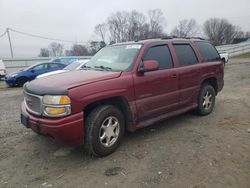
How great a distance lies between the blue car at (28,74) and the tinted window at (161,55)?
12049 mm

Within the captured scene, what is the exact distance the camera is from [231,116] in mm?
6445

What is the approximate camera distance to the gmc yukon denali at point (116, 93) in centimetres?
392

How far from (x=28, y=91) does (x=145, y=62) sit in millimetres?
1980

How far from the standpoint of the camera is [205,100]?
6.55 metres

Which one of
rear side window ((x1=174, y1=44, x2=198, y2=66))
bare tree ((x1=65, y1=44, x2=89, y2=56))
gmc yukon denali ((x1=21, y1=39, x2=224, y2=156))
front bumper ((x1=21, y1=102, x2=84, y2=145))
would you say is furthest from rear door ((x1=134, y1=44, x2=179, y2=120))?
bare tree ((x1=65, y1=44, x2=89, y2=56))

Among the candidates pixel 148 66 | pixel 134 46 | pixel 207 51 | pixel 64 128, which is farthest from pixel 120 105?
pixel 207 51

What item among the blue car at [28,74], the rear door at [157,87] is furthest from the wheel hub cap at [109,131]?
the blue car at [28,74]

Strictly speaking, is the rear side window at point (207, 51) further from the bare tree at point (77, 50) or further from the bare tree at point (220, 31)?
the bare tree at point (220, 31)

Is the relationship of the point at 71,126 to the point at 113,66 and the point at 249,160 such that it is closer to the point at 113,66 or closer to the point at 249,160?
the point at 113,66

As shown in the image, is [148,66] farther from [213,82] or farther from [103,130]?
[213,82]

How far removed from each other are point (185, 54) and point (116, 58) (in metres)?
1.66

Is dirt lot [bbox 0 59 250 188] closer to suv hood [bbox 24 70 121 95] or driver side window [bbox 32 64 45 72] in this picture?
suv hood [bbox 24 70 121 95]

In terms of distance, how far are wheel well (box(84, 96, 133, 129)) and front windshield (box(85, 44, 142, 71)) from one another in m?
0.59

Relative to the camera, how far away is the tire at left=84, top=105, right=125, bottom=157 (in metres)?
4.13
